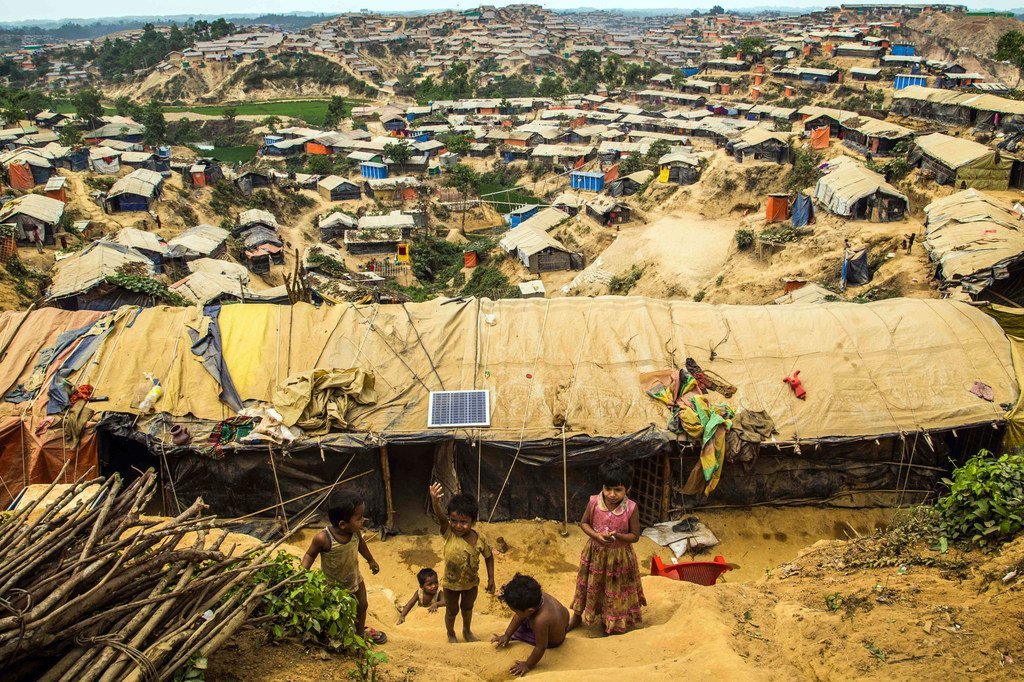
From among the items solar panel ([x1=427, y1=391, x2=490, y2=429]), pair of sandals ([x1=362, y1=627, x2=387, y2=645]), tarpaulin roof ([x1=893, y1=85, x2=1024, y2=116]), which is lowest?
pair of sandals ([x1=362, y1=627, x2=387, y2=645])

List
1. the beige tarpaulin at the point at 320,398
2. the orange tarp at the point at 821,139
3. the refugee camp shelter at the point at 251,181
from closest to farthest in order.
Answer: the beige tarpaulin at the point at 320,398 < the orange tarp at the point at 821,139 < the refugee camp shelter at the point at 251,181

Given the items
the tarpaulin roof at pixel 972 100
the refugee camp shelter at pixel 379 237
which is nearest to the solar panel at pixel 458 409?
the refugee camp shelter at pixel 379 237

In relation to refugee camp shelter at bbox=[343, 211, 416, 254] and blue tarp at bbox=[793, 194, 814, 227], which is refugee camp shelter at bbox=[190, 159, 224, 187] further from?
blue tarp at bbox=[793, 194, 814, 227]

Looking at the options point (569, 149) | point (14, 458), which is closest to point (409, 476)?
point (14, 458)

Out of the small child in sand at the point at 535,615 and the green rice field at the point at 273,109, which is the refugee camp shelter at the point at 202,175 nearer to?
the green rice field at the point at 273,109

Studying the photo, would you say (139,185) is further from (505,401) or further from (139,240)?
(505,401)

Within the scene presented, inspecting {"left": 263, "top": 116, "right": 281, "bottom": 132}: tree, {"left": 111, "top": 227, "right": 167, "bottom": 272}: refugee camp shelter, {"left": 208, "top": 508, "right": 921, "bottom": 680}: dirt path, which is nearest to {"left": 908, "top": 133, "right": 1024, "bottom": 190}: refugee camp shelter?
{"left": 208, "top": 508, "right": 921, "bottom": 680}: dirt path

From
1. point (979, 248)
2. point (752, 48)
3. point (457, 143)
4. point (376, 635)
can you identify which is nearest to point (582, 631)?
point (376, 635)
